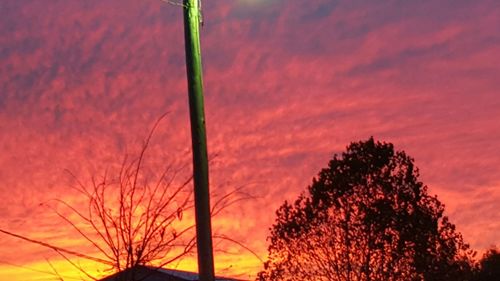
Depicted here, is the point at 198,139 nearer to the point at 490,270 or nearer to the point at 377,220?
the point at 377,220

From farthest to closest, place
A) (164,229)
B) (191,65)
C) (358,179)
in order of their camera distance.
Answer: (358,179) → (164,229) → (191,65)

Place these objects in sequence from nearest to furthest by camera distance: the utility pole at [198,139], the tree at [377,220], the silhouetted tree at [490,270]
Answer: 1. the utility pole at [198,139]
2. the tree at [377,220]
3. the silhouetted tree at [490,270]

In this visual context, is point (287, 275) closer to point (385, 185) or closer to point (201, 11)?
point (385, 185)

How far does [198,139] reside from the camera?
400 inches

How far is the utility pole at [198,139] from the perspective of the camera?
9539 millimetres

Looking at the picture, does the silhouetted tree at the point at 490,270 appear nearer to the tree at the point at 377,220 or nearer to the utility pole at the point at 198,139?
the tree at the point at 377,220

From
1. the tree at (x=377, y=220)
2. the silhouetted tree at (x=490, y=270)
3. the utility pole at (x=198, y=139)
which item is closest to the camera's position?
the utility pole at (x=198, y=139)

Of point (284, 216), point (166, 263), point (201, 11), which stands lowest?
point (166, 263)

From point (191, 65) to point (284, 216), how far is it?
32306 millimetres

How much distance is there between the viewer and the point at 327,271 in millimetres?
42031

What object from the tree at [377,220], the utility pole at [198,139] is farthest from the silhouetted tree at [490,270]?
the utility pole at [198,139]

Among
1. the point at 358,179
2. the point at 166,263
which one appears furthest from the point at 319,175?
the point at 166,263

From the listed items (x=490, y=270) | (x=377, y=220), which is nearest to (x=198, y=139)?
(x=377, y=220)

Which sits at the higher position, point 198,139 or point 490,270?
point 490,270
